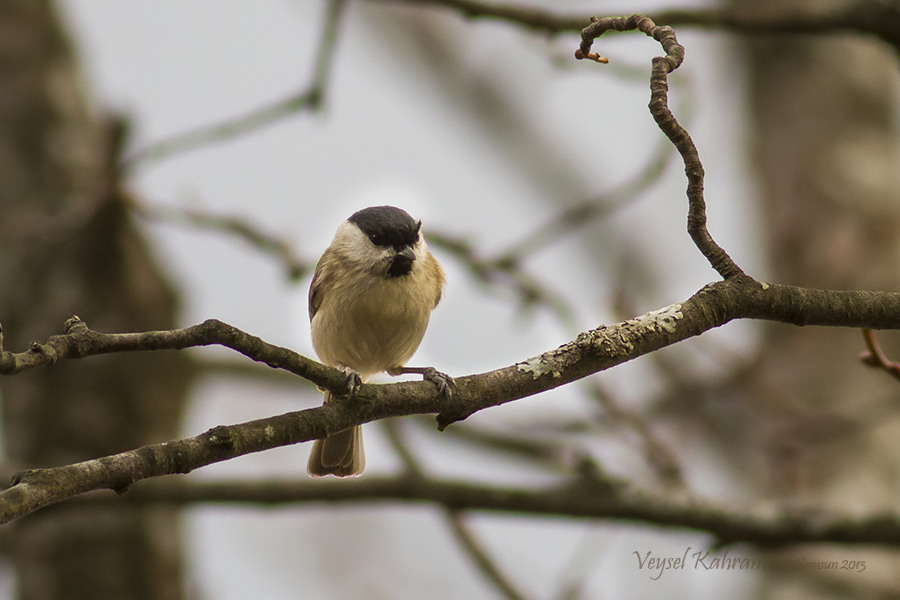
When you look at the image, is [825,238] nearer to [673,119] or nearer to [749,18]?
[749,18]

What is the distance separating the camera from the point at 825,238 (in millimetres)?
6043

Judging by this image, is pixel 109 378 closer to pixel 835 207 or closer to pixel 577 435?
pixel 577 435

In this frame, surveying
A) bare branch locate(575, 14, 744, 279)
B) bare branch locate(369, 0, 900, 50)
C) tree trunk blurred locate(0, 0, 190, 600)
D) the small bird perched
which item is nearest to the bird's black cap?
the small bird perched

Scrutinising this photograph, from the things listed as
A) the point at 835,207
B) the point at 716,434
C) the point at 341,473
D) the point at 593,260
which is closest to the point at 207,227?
the point at 341,473

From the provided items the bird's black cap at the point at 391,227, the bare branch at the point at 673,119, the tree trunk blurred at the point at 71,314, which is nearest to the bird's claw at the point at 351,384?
the bare branch at the point at 673,119

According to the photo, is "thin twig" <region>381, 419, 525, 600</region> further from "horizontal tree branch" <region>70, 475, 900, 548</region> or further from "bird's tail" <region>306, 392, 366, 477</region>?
"bird's tail" <region>306, 392, 366, 477</region>

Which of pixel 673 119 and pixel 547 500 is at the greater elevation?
pixel 673 119

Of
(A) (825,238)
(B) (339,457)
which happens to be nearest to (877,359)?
(B) (339,457)

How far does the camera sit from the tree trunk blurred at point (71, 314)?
5215mm

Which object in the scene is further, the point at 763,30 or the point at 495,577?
the point at 495,577

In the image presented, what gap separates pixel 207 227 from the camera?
467cm

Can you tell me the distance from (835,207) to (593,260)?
360cm

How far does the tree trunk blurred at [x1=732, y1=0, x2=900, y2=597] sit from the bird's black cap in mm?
2367

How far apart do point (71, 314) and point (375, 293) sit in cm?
249
